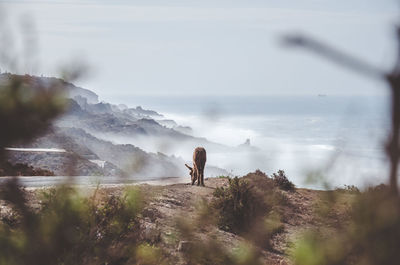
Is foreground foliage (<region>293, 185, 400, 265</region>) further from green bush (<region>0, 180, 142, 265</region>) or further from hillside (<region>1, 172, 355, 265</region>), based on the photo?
green bush (<region>0, 180, 142, 265</region>)

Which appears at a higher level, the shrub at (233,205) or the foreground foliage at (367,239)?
the foreground foliage at (367,239)

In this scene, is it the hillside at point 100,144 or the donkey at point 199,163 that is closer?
the hillside at point 100,144

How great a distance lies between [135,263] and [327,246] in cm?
331

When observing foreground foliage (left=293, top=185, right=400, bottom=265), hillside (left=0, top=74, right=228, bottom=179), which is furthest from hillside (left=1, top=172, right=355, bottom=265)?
hillside (left=0, top=74, right=228, bottom=179)

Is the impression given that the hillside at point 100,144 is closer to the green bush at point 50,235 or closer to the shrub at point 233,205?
the green bush at point 50,235

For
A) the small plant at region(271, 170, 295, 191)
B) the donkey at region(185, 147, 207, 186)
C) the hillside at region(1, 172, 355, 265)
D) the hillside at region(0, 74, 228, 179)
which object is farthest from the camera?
the small plant at region(271, 170, 295, 191)

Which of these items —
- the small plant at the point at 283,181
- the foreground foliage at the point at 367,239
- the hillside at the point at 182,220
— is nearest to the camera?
the foreground foliage at the point at 367,239

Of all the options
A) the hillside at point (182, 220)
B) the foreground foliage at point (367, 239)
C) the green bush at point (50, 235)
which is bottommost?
the hillside at point (182, 220)

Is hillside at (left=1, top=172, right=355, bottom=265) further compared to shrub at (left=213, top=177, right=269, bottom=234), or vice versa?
shrub at (left=213, top=177, right=269, bottom=234)

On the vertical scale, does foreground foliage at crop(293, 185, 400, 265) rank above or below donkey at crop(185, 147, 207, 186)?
above

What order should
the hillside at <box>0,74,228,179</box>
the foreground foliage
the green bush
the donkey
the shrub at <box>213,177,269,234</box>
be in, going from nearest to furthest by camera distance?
the foreground foliage < the hillside at <box>0,74,228,179</box> < the green bush < the shrub at <box>213,177,269,234</box> < the donkey

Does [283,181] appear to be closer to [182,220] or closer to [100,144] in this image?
[182,220]

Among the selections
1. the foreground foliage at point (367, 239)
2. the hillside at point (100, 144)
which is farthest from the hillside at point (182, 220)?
the hillside at point (100, 144)

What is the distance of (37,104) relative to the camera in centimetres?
239
